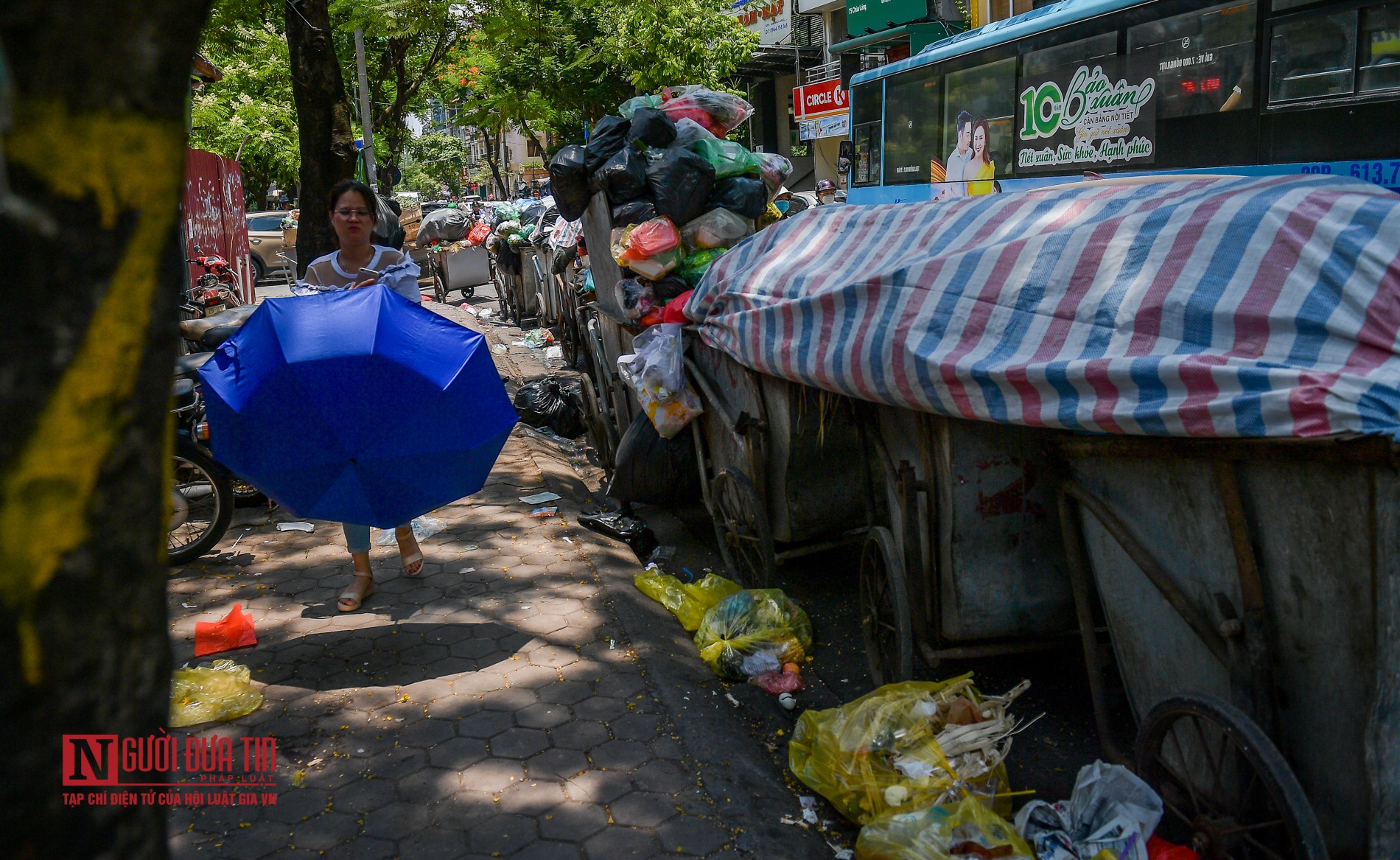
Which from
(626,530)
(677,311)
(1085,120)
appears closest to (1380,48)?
(1085,120)

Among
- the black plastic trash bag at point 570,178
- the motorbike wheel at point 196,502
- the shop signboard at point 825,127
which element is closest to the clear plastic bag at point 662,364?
the black plastic trash bag at point 570,178

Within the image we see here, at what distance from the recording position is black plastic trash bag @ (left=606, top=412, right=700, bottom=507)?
5.34m

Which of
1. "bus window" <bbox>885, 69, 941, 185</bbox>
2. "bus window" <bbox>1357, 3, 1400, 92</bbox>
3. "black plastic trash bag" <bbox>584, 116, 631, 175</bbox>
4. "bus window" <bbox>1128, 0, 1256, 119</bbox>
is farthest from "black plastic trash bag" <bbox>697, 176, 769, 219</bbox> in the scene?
"bus window" <bbox>885, 69, 941, 185</bbox>

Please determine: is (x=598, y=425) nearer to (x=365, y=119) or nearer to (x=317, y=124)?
(x=317, y=124)

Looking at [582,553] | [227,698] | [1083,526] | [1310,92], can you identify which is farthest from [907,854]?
[1310,92]

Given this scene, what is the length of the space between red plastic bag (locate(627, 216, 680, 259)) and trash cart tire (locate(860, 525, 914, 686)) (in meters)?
2.29

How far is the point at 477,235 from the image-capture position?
54.0ft

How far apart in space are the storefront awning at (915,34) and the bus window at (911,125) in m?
10.1

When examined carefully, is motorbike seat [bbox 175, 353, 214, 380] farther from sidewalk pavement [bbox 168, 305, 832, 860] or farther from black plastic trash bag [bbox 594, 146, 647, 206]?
black plastic trash bag [bbox 594, 146, 647, 206]

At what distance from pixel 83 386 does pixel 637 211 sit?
→ 4552 millimetres

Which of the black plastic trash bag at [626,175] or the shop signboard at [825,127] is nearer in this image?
the black plastic trash bag at [626,175]

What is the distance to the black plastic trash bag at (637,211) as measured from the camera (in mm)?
5445

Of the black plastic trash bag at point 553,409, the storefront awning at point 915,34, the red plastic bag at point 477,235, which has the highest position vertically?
the storefront awning at point 915,34

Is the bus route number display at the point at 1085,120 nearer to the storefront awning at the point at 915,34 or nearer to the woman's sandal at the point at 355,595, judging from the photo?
the woman's sandal at the point at 355,595
